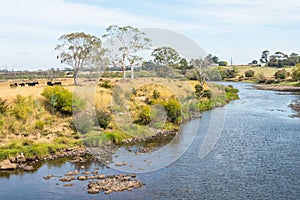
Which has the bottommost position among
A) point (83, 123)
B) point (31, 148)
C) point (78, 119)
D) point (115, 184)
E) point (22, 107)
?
point (115, 184)

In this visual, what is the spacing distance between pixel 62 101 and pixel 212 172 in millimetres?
15773

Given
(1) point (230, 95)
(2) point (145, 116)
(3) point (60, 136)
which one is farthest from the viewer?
(1) point (230, 95)

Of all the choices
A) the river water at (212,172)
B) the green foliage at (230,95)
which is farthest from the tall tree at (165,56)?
the river water at (212,172)

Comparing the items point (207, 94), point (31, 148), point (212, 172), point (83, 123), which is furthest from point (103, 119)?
point (207, 94)

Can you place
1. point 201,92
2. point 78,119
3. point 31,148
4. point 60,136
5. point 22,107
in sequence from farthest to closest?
point 201,92 < point 78,119 < point 22,107 < point 60,136 < point 31,148

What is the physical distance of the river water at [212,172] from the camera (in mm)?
16766

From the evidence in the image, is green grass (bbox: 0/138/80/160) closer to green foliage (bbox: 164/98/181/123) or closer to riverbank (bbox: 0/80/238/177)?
riverbank (bbox: 0/80/238/177)

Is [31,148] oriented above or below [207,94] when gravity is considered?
below

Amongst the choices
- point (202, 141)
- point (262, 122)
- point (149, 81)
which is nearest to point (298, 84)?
point (149, 81)

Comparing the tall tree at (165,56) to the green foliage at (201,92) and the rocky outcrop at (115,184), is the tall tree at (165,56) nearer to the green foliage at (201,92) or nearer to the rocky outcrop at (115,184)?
the green foliage at (201,92)

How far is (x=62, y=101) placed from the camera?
102 ft

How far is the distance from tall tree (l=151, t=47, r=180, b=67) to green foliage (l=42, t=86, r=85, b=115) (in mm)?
32472

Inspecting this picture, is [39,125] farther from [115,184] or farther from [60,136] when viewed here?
[115,184]

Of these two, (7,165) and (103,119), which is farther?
(103,119)
